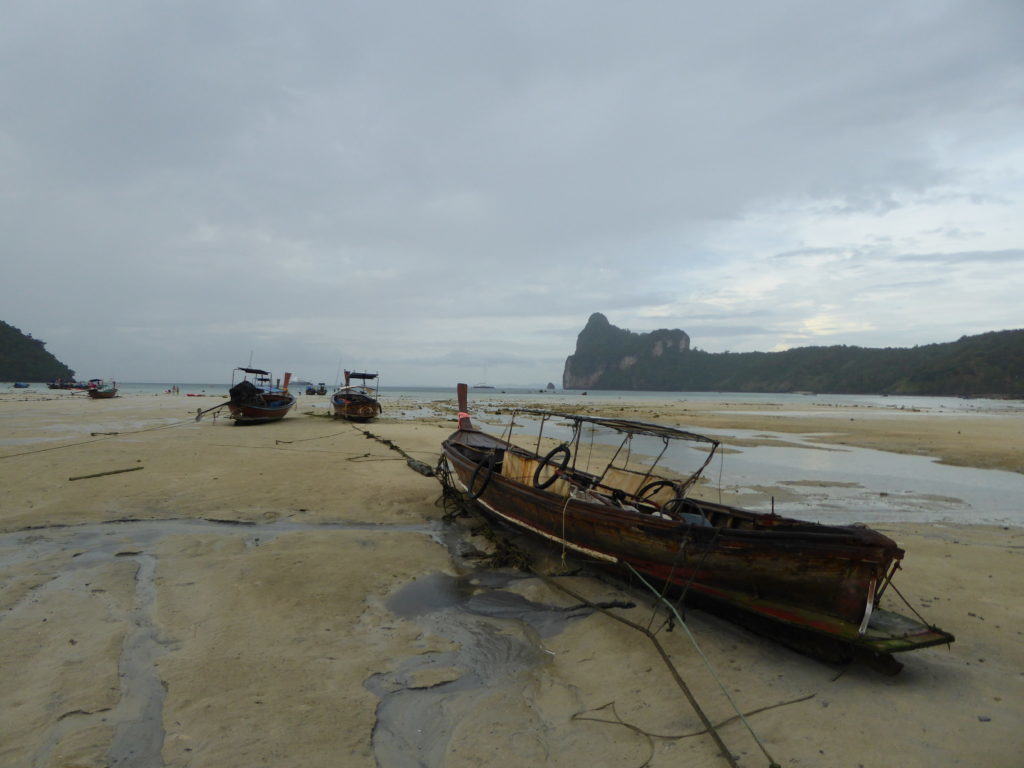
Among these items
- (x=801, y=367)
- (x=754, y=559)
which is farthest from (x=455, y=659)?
(x=801, y=367)

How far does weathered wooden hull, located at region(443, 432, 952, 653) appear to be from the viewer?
15.3ft

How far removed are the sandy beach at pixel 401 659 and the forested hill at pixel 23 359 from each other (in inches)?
4575

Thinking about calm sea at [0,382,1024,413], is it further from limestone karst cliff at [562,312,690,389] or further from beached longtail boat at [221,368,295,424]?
limestone karst cliff at [562,312,690,389]

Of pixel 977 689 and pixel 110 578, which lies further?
pixel 110 578

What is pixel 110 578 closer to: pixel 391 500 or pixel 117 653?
pixel 117 653

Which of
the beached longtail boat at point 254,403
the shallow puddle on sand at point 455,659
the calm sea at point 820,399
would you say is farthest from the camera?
the calm sea at point 820,399

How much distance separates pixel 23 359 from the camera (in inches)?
3639

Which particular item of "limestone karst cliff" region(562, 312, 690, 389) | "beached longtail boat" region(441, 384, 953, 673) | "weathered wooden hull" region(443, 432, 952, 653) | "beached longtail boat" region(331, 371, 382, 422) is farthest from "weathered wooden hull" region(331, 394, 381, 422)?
"limestone karst cliff" region(562, 312, 690, 389)

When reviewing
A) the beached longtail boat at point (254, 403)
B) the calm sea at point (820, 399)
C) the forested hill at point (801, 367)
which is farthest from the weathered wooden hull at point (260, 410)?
A: the forested hill at point (801, 367)

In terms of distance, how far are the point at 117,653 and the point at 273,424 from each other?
2585cm

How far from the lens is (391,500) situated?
12.1 metres

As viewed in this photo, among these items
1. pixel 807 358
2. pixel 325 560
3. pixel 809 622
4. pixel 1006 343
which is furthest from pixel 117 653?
pixel 807 358

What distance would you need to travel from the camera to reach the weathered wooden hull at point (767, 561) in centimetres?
466

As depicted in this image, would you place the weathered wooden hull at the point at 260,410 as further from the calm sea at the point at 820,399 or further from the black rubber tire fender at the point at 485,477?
the calm sea at the point at 820,399
